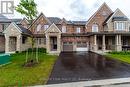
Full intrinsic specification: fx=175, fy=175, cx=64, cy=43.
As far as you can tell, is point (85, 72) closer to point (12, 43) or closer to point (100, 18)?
point (12, 43)

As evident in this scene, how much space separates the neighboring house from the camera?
34812 mm

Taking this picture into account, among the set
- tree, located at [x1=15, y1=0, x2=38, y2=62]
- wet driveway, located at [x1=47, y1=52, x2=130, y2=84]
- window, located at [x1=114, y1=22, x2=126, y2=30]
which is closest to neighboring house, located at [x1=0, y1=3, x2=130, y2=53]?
window, located at [x1=114, y1=22, x2=126, y2=30]

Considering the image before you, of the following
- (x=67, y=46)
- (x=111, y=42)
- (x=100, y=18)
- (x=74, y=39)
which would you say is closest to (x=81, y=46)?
(x=74, y=39)

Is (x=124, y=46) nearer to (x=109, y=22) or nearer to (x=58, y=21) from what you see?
(x=109, y=22)

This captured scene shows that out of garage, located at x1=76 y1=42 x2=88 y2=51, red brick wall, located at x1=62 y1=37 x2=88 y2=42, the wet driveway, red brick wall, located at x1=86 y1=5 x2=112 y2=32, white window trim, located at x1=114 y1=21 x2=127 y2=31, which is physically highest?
red brick wall, located at x1=86 y1=5 x2=112 y2=32

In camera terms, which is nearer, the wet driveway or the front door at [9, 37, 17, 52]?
the wet driveway

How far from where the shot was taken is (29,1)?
20.3 m

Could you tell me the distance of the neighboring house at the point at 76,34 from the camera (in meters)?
34.8

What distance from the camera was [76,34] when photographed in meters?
40.4

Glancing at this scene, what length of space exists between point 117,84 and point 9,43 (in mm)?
28074

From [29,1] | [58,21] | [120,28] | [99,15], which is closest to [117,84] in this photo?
[29,1]

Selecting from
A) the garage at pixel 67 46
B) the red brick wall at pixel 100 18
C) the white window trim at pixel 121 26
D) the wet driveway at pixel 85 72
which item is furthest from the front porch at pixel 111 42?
the wet driveway at pixel 85 72

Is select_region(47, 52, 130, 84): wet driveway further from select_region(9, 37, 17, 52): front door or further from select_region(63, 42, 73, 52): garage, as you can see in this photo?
select_region(63, 42, 73, 52): garage

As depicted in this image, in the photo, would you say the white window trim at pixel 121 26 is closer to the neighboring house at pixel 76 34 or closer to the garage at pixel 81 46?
the neighboring house at pixel 76 34
